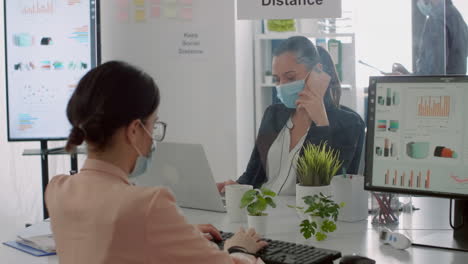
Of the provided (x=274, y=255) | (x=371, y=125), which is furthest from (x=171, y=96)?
(x=274, y=255)

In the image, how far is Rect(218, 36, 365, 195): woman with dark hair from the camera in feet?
9.95

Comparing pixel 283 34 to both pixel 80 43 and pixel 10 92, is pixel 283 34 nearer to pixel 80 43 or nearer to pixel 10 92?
pixel 80 43

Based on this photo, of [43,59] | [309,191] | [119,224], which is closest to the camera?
[119,224]

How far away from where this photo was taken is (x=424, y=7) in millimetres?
4156

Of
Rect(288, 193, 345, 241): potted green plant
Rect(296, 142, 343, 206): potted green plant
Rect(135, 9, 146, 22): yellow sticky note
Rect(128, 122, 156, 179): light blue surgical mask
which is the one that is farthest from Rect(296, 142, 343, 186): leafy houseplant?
Rect(135, 9, 146, 22): yellow sticky note

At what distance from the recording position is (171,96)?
4.51 meters

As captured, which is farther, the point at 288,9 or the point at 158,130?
the point at 288,9

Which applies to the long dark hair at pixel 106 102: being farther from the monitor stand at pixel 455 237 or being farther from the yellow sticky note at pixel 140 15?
the yellow sticky note at pixel 140 15

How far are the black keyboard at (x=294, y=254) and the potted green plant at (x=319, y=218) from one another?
16 cm

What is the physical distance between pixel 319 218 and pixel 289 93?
1488 mm

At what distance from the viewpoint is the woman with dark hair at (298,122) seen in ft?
9.95

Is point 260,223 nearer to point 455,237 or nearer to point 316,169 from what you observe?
point 316,169

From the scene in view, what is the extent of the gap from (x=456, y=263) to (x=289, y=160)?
56.7 inches

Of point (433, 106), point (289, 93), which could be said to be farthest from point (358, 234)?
point (289, 93)
